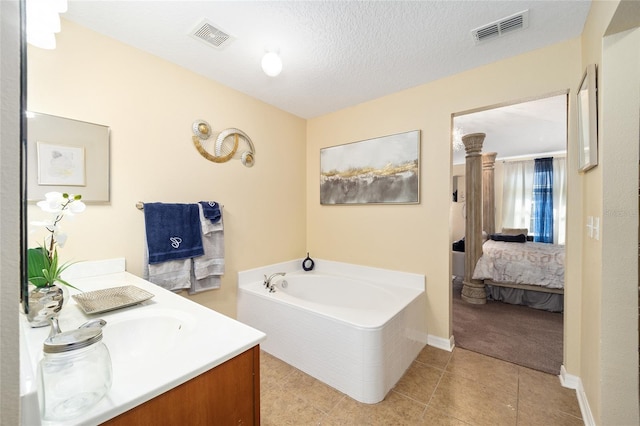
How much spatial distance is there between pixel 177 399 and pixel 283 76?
231cm

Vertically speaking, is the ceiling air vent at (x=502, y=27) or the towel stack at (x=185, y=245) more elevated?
the ceiling air vent at (x=502, y=27)

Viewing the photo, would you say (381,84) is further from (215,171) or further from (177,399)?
(177,399)

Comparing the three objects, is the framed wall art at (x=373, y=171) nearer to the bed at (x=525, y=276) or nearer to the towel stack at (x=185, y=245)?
the towel stack at (x=185, y=245)

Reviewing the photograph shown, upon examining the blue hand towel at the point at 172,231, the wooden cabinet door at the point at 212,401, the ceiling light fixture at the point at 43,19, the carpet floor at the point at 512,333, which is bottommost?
the carpet floor at the point at 512,333

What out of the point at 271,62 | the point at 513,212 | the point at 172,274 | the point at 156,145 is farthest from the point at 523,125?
the point at 172,274

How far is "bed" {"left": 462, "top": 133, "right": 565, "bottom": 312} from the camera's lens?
3.15 meters

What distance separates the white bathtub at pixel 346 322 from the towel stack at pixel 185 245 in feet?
1.36

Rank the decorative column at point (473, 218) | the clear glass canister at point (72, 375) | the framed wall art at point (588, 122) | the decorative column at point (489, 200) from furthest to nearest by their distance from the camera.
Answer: the decorative column at point (489, 200) < the decorative column at point (473, 218) < the framed wall art at point (588, 122) < the clear glass canister at point (72, 375)

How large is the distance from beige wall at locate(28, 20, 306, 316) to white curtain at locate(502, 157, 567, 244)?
19.0ft

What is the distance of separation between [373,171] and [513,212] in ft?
17.1

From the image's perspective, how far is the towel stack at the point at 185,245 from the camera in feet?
6.20

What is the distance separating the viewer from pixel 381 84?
94.8 inches

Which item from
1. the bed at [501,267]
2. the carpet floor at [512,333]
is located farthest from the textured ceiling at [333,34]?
the carpet floor at [512,333]

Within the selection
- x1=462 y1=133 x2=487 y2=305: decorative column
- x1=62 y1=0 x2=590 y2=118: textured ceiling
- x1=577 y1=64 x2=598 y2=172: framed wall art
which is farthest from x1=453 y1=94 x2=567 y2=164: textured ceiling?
x1=577 y1=64 x2=598 y2=172: framed wall art
